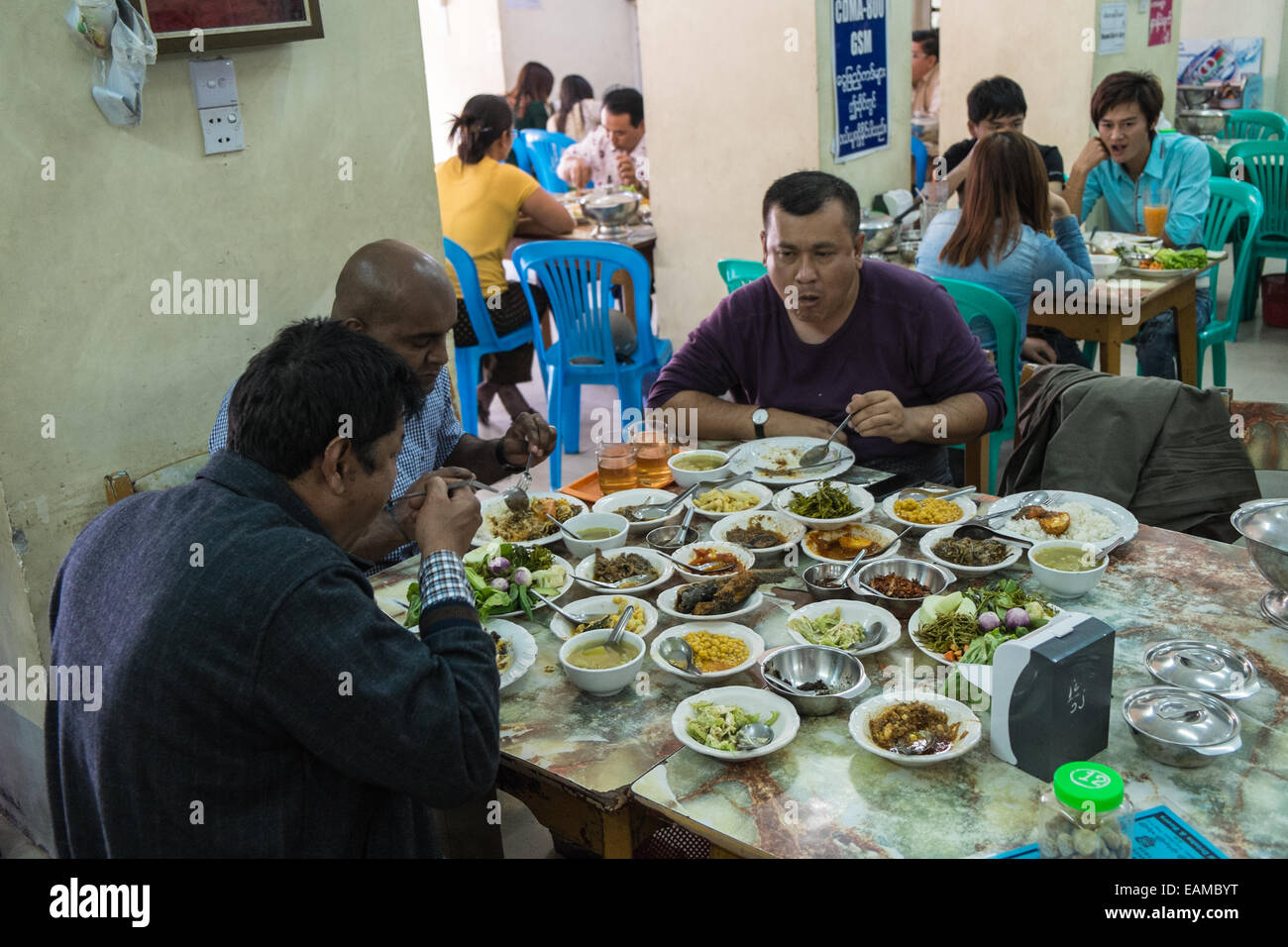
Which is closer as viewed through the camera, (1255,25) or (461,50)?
(1255,25)

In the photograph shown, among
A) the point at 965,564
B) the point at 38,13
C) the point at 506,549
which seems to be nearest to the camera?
the point at 965,564

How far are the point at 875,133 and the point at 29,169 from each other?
4.28 m

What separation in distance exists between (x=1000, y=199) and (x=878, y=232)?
101cm

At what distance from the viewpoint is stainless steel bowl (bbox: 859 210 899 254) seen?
527cm

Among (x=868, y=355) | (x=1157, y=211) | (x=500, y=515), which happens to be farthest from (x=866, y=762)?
(x=1157, y=211)

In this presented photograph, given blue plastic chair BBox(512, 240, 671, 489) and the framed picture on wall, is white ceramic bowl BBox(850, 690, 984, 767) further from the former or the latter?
blue plastic chair BBox(512, 240, 671, 489)

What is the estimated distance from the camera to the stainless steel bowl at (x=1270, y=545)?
1.95 m

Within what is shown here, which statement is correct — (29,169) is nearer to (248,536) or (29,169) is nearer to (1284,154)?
(248,536)

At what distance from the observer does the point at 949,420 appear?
2.96 m

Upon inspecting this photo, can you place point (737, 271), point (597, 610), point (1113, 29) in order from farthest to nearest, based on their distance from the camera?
point (1113, 29)
point (737, 271)
point (597, 610)

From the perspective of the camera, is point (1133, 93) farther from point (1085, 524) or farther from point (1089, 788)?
point (1089, 788)

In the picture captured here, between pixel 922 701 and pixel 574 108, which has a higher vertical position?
pixel 574 108

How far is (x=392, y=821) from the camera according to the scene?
5.45ft
